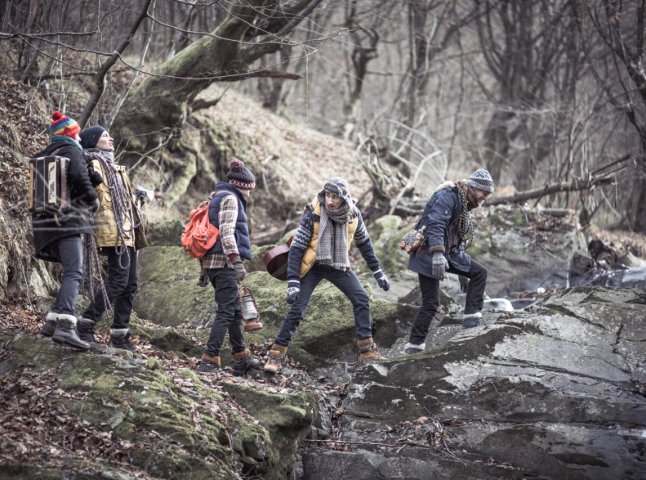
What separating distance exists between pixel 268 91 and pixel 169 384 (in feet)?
60.6

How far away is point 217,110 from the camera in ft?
61.6

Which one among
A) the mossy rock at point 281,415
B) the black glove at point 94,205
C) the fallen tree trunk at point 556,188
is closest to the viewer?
the black glove at point 94,205

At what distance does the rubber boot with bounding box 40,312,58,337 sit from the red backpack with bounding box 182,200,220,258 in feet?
5.11

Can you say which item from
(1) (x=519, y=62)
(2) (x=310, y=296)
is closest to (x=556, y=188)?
(2) (x=310, y=296)

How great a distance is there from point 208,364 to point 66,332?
168 centimetres

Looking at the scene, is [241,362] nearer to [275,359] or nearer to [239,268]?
[275,359]

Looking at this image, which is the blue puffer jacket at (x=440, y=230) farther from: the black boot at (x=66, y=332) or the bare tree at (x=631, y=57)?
the bare tree at (x=631, y=57)

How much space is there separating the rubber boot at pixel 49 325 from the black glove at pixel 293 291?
2410 mm

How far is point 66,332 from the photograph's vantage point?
21.1 feet

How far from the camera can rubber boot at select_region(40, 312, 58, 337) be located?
654 cm

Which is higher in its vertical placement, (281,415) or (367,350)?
(367,350)

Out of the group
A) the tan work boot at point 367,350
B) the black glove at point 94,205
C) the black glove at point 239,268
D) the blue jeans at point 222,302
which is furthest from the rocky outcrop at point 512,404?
the black glove at point 94,205

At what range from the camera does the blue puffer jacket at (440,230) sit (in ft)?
27.8

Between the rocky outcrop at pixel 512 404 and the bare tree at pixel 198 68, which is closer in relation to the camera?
the rocky outcrop at pixel 512 404
